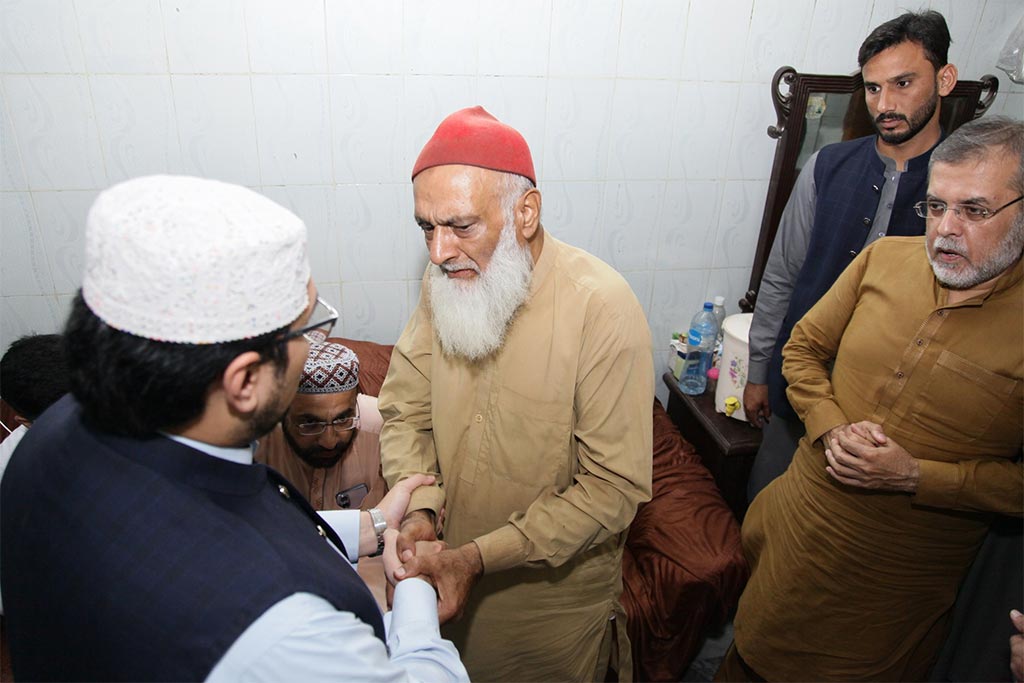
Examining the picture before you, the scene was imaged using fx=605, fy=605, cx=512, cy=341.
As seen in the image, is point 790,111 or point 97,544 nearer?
point 97,544

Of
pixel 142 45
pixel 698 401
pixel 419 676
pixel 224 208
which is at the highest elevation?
pixel 142 45

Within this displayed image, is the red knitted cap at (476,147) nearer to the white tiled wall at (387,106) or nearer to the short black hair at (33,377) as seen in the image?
the short black hair at (33,377)

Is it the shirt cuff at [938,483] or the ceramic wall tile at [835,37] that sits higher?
the ceramic wall tile at [835,37]

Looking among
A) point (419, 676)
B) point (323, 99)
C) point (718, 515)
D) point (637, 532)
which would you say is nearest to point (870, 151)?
point (718, 515)

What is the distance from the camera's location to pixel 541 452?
161 cm

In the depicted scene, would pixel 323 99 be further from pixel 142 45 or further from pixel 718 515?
pixel 718 515

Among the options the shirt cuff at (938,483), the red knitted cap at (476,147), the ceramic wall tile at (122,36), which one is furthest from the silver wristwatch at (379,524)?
the ceramic wall tile at (122,36)

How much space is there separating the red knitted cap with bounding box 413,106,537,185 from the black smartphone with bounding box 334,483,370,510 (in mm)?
1247

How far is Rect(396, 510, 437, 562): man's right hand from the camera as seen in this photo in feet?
4.94

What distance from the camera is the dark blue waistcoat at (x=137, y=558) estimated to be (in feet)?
2.57

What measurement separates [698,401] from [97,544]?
2.92 metres

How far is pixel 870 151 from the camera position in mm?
2408

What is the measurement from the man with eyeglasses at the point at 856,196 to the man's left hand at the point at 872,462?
2.52ft

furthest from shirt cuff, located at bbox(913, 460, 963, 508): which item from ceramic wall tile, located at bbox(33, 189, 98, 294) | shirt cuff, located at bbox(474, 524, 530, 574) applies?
ceramic wall tile, located at bbox(33, 189, 98, 294)
